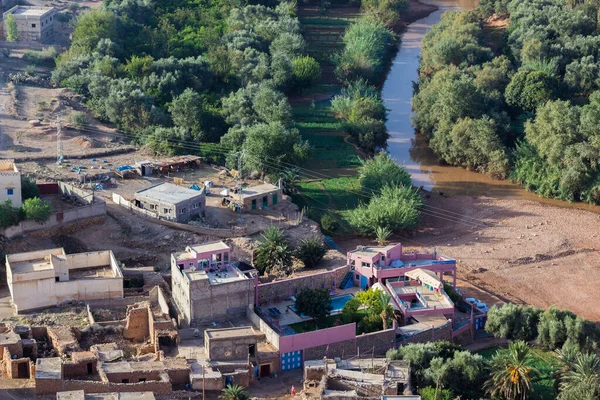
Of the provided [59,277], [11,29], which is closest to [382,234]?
[59,277]

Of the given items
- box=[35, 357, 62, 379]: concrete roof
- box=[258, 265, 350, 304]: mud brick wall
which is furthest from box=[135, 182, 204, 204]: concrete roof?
box=[35, 357, 62, 379]: concrete roof

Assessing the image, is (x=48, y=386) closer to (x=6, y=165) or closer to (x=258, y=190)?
(x=6, y=165)

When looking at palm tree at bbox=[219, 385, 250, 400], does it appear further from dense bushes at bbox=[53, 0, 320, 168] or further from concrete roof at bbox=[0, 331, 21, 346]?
dense bushes at bbox=[53, 0, 320, 168]

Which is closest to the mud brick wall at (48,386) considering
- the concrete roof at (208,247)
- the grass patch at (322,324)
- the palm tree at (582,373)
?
the concrete roof at (208,247)

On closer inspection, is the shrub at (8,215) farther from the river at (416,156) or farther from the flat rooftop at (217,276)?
the river at (416,156)

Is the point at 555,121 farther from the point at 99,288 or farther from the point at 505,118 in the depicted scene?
the point at 99,288

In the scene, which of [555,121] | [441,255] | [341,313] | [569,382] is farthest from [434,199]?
[569,382]
